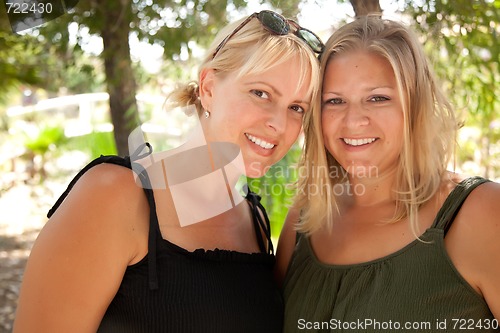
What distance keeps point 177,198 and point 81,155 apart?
26.2ft

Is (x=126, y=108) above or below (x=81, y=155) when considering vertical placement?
above

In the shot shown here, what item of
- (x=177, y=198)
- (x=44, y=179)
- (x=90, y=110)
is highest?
(x=177, y=198)

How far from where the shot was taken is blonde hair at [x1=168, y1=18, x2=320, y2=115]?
7.53 ft

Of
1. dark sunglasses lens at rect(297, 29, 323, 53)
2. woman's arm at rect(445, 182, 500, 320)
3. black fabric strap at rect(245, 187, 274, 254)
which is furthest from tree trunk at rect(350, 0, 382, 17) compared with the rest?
woman's arm at rect(445, 182, 500, 320)

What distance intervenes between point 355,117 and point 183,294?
95cm

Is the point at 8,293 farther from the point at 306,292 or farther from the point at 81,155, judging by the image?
the point at 81,155

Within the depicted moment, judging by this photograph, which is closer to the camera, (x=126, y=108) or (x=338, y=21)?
(x=338, y=21)

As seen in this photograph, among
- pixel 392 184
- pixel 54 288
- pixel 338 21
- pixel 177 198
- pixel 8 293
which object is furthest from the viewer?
pixel 8 293

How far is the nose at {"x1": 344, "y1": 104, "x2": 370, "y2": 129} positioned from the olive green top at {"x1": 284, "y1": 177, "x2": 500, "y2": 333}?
0.43 m

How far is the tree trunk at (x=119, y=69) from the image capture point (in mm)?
3510

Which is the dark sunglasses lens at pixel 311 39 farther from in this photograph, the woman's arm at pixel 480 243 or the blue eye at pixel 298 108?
the woman's arm at pixel 480 243

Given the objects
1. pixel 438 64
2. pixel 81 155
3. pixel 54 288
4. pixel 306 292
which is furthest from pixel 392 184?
pixel 81 155

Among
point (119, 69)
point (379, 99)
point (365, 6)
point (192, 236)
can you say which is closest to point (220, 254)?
point (192, 236)

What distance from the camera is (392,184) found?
8.32 ft
